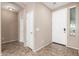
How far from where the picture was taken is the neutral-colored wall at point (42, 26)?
6.10 ft

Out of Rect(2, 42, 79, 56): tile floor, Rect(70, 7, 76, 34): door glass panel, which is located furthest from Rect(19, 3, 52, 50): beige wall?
Rect(70, 7, 76, 34): door glass panel

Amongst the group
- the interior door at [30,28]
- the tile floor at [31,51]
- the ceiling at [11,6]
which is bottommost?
the tile floor at [31,51]

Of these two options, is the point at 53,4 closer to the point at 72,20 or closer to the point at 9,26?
the point at 72,20

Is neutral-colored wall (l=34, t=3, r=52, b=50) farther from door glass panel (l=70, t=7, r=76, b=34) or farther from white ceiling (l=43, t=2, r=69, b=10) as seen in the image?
door glass panel (l=70, t=7, r=76, b=34)

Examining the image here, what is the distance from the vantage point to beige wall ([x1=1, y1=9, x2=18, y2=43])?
1816 mm

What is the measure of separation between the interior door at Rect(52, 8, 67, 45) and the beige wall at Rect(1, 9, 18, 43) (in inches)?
31.6

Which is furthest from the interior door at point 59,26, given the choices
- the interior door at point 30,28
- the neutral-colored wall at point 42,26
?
the interior door at point 30,28

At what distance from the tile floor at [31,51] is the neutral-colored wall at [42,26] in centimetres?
13

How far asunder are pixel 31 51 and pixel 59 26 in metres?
0.77

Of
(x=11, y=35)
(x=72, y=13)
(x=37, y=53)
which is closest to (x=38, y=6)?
(x=72, y=13)

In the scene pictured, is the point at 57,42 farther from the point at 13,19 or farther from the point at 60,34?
the point at 13,19

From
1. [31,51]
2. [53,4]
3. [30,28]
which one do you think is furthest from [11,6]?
[31,51]

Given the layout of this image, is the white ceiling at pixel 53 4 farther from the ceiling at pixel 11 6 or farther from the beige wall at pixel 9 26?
the beige wall at pixel 9 26

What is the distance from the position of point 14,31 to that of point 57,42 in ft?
3.07
